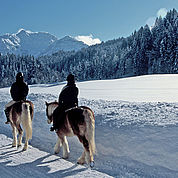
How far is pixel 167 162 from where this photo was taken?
464 cm

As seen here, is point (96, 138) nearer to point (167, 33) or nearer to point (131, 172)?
point (131, 172)

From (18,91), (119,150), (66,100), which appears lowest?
(119,150)

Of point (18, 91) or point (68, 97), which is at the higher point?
point (18, 91)

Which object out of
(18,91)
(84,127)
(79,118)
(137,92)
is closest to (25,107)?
(18,91)

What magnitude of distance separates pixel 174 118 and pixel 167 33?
Answer: 43.0 m

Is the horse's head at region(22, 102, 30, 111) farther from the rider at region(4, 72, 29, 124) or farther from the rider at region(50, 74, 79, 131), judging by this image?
the rider at region(50, 74, 79, 131)

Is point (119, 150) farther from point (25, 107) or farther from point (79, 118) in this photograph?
point (25, 107)

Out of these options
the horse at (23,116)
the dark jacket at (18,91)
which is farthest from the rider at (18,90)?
the horse at (23,116)

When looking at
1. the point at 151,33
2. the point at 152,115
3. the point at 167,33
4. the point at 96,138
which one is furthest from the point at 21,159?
the point at 151,33

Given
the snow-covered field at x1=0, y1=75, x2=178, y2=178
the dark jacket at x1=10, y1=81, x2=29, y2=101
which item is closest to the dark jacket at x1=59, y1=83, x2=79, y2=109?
the snow-covered field at x1=0, y1=75, x2=178, y2=178

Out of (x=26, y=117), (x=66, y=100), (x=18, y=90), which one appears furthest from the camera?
(x=18, y=90)

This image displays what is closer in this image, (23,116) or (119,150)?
(119,150)

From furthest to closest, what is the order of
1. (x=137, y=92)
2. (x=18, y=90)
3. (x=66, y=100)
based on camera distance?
(x=137, y=92)
(x=18, y=90)
(x=66, y=100)

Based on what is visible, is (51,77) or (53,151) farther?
(51,77)
